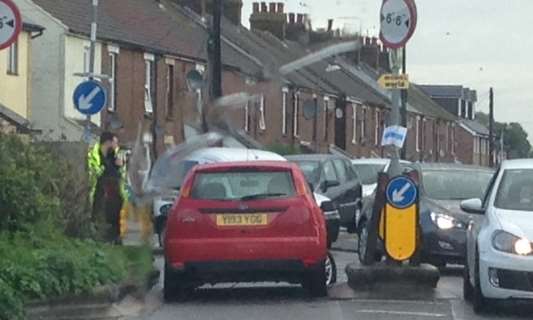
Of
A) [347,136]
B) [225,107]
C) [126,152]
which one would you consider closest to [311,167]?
[126,152]

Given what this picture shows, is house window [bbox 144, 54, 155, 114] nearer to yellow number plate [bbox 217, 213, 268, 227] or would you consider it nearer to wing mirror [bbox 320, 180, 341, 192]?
wing mirror [bbox 320, 180, 341, 192]

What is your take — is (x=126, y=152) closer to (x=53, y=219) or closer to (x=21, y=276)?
(x=53, y=219)

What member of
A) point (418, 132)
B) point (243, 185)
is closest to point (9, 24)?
point (243, 185)

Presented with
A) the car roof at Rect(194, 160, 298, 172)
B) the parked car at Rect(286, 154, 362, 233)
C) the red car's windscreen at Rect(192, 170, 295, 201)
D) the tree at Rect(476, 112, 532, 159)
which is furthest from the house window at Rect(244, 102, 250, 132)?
the tree at Rect(476, 112, 532, 159)

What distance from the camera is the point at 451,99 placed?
323ft

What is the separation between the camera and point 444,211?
1867cm

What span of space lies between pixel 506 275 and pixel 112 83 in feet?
94.0

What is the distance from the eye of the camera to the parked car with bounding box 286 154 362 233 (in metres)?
27.4

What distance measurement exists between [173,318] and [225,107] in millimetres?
3514

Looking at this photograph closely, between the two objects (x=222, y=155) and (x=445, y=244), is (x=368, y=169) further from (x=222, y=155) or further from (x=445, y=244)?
(x=445, y=244)

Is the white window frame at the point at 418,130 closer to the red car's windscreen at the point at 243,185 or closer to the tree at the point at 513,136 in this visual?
the tree at the point at 513,136

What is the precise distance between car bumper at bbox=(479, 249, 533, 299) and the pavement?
16.5 inches

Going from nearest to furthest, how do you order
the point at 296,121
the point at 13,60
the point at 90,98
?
the point at 90,98, the point at 296,121, the point at 13,60

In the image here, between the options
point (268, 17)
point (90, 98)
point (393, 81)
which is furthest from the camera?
point (268, 17)
